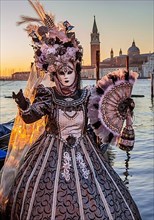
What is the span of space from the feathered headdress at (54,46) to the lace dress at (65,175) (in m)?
0.21

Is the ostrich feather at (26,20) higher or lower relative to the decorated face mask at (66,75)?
higher

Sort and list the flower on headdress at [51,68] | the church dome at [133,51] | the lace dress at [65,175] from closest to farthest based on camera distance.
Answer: the lace dress at [65,175] → the flower on headdress at [51,68] → the church dome at [133,51]

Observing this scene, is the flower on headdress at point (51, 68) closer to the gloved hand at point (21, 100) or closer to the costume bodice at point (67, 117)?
the costume bodice at point (67, 117)

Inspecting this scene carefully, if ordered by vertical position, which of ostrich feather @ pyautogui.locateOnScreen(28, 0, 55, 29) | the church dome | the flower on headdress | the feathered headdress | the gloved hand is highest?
the church dome

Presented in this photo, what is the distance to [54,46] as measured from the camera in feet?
10.8

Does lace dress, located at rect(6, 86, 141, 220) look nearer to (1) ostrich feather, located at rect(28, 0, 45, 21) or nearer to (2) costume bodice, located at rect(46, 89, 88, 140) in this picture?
(2) costume bodice, located at rect(46, 89, 88, 140)

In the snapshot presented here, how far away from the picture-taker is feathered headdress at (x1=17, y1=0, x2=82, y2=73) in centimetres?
329

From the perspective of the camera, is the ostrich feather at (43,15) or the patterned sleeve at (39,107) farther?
the ostrich feather at (43,15)

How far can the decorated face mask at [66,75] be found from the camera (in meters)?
3.30

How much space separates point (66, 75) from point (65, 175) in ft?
2.40

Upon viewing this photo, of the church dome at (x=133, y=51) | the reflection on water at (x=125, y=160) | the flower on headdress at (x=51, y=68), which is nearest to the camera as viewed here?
the flower on headdress at (x=51, y=68)

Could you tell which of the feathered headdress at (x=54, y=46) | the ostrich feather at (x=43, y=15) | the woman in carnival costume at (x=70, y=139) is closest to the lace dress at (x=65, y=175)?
the woman in carnival costume at (x=70, y=139)

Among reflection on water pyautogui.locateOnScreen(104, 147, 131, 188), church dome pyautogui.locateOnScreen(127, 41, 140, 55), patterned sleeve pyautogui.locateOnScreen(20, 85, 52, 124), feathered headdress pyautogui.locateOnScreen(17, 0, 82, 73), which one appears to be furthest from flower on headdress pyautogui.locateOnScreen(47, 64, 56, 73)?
church dome pyautogui.locateOnScreen(127, 41, 140, 55)

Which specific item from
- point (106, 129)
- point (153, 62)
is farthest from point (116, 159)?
point (153, 62)
